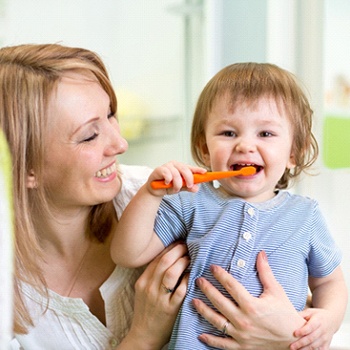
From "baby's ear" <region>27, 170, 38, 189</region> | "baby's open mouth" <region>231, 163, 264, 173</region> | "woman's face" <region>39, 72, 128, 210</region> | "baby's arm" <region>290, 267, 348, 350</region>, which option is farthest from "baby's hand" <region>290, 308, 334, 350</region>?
"baby's ear" <region>27, 170, 38, 189</region>

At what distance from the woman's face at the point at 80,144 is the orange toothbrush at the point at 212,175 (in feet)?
0.44

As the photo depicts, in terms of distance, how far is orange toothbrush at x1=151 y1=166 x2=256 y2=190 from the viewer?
1.06m

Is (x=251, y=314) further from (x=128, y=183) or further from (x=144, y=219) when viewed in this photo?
(x=128, y=183)

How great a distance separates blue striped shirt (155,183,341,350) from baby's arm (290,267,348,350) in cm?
3

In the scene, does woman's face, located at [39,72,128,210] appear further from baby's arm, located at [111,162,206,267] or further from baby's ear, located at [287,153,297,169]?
baby's ear, located at [287,153,297,169]

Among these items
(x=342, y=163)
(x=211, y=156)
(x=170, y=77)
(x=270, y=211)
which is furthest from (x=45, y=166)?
(x=170, y=77)

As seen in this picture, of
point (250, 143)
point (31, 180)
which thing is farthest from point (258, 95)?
point (31, 180)

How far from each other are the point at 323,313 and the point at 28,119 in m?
0.62

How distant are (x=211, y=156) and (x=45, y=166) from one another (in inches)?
11.9

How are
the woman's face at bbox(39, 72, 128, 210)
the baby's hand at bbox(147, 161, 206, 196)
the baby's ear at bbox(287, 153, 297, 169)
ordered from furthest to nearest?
the baby's ear at bbox(287, 153, 297, 169), the woman's face at bbox(39, 72, 128, 210), the baby's hand at bbox(147, 161, 206, 196)

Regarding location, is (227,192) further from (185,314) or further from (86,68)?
(86,68)

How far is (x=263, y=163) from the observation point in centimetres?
116

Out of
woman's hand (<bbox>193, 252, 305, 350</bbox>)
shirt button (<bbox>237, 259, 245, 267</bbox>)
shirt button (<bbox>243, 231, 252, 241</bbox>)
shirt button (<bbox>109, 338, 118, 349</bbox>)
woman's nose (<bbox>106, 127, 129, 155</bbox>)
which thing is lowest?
shirt button (<bbox>109, 338, 118, 349</bbox>)

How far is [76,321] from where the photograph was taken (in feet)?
4.09
